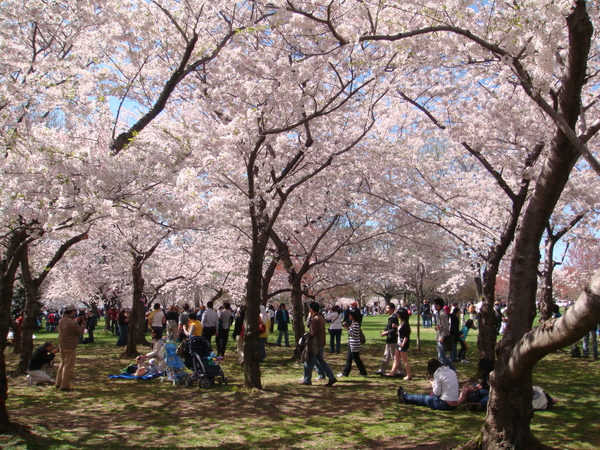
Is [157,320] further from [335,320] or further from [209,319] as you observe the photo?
[335,320]

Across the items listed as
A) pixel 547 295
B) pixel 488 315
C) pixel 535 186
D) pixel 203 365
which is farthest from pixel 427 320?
pixel 535 186

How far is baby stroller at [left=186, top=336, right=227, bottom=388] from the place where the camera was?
9.30 metres

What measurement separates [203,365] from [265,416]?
2.72 meters

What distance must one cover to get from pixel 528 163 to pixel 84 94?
8.18m

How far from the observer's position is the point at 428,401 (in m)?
7.40

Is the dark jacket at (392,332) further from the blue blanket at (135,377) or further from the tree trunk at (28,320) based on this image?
the tree trunk at (28,320)

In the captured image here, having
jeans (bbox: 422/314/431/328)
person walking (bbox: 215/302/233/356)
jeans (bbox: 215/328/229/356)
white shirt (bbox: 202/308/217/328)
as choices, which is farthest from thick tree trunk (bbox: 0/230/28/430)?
jeans (bbox: 422/314/431/328)

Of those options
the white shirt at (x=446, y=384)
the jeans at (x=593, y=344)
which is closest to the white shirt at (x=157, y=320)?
the white shirt at (x=446, y=384)

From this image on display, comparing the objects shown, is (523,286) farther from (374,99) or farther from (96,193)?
(96,193)

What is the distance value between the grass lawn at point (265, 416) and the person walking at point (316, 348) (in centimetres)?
30

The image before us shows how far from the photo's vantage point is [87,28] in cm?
754

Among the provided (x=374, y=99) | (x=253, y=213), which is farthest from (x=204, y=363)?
(x=374, y=99)

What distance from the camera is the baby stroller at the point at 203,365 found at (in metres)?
9.30

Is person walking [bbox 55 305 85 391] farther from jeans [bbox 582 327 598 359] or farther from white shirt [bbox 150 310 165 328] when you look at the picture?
jeans [bbox 582 327 598 359]
